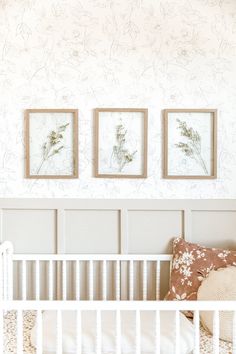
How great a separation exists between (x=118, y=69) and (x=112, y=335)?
1.51 meters

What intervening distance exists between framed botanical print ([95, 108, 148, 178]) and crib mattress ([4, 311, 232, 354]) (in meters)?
0.92

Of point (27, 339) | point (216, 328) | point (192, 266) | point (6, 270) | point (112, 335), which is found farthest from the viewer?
point (6, 270)

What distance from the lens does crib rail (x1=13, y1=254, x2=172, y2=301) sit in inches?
103

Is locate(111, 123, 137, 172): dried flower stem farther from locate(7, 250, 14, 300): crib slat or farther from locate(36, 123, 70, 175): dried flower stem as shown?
locate(7, 250, 14, 300): crib slat

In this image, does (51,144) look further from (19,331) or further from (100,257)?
(19,331)

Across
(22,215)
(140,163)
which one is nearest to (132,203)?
(140,163)

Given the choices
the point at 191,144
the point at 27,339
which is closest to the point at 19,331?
the point at 27,339

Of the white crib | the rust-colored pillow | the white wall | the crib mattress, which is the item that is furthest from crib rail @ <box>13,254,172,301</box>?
the white wall

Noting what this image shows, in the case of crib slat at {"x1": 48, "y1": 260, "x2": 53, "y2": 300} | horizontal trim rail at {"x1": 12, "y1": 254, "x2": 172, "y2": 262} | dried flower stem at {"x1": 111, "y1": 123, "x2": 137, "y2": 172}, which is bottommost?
crib slat at {"x1": 48, "y1": 260, "x2": 53, "y2": 300}

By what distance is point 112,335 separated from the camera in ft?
6.49

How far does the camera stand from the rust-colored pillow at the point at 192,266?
2408 mm

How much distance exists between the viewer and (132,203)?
2666 mm

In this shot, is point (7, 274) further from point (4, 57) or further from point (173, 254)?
point (4, 57)

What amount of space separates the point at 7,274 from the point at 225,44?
6.07ft
